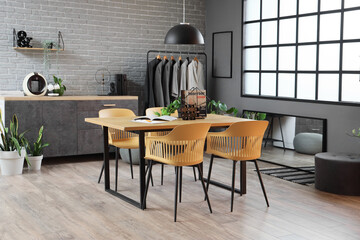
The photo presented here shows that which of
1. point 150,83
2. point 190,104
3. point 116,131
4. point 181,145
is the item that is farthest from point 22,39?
point 181,145

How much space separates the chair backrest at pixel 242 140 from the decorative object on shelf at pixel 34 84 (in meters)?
3.12

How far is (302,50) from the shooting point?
6543mm

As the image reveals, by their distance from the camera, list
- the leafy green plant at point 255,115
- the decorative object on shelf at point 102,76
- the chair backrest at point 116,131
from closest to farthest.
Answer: the chair backrest at point 116,131
the leafy green plant at point 255,115
the decorative object on shelf at point 102,76

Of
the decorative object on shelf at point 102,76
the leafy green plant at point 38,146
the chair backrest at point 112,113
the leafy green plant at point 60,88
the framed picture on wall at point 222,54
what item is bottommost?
the leafy green plant at point 38,146

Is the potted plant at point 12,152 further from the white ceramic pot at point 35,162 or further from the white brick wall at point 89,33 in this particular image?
the white brick wall at point 89,33

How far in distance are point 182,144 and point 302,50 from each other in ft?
9.99

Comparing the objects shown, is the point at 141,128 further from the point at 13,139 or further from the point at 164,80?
the point at 164,80

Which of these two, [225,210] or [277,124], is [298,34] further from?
[225,210]

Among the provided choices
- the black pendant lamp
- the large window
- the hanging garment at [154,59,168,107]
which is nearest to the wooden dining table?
the black pendant lamp

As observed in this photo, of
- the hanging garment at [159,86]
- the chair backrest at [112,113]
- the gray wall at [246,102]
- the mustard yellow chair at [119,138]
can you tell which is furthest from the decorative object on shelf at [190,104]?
the hanging garment at [159,86]

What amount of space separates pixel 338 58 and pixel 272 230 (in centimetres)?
295

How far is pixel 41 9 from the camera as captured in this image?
7.07 m

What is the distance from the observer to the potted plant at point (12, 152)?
595cm

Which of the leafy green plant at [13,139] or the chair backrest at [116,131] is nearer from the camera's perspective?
the chair backrest at [116,131]
